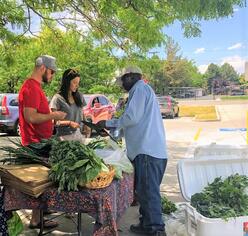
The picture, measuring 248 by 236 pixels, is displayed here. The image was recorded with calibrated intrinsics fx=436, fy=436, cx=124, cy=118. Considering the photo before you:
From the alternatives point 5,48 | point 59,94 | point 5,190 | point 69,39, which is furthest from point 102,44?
point 5,190

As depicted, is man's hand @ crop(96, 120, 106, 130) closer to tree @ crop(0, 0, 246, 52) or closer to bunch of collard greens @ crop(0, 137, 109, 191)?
bunch of collard greens @ crop(0, 137, 109, 191)

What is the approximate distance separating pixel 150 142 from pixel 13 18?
3.48 metres

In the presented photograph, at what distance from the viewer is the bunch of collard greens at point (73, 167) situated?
3084 mm

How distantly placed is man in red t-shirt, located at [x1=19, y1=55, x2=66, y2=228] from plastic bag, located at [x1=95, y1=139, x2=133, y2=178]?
0.57 m

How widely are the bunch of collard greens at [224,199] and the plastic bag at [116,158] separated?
753mm

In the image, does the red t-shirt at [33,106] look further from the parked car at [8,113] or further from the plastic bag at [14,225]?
the parked car at [8,113]

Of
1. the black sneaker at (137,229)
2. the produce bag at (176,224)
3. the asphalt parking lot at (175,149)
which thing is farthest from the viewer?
the asphalt parking lot at (175,149)

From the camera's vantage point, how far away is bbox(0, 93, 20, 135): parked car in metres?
14.6

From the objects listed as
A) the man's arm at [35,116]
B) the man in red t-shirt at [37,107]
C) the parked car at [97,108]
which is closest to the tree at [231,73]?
the parked car at [97,108]

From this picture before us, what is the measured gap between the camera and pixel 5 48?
725 cm

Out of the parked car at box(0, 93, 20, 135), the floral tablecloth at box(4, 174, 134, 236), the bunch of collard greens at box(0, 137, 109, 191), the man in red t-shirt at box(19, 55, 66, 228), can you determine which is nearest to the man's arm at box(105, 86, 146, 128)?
the man in red t-shirt at box(19, 55, 66, 228)

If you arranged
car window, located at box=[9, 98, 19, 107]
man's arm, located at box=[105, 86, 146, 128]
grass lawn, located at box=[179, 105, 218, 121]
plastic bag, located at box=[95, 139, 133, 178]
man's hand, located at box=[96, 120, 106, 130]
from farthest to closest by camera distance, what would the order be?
1. grass lawn, located at box=[179, 105, 218, 121]
2. car window, located at box=[9, 98, 19, 107]
3. man's hand, located at box=[96, 120, 106, 130]
4. man's arm, located at box=[105, 86, 146, 128]
5. plastic bag, located at box=[95, 139, 133, 178]

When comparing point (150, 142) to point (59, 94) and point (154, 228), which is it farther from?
point (59, 94)

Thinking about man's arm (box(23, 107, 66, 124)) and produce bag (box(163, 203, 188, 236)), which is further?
produce bag (box(163, 203, 188, 236))
